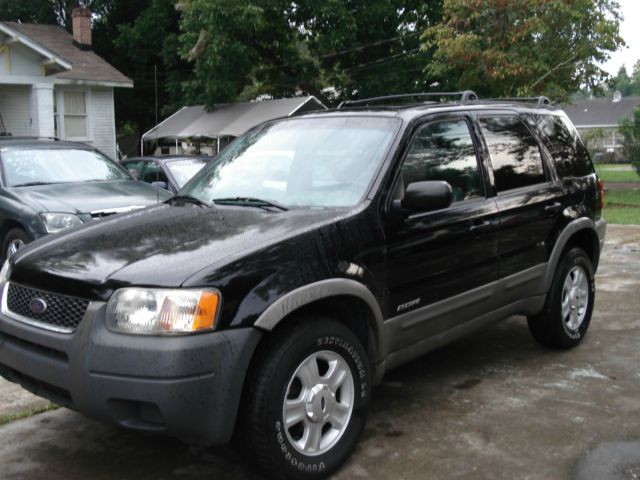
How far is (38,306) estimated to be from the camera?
3469 millimetres

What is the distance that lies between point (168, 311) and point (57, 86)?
2032 cm

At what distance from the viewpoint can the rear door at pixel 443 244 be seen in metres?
4.09

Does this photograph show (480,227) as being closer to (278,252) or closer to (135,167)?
(278,252)

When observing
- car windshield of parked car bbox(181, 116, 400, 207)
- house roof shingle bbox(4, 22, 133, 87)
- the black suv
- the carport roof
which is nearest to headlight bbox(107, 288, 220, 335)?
the black suv

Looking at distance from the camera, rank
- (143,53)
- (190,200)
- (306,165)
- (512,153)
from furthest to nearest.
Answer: (143,53) → (512,153) → (190,200) → (306,165)

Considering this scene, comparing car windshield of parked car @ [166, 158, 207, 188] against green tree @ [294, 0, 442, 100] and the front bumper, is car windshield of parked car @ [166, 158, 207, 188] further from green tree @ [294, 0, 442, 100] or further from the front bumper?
green tree @ [294, 0, 442, 100]

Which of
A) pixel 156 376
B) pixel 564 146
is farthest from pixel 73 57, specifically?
pixel 156 376

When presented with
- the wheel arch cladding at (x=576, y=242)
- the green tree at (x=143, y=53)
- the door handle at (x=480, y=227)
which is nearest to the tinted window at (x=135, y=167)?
the wheel arch cladding at (x=576, y=242)

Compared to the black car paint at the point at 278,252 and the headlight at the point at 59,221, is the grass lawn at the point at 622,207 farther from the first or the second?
the black car paint at the point at 278,252

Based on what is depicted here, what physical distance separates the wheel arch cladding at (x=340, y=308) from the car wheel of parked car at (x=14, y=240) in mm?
5202

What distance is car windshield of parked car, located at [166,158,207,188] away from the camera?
11.4m

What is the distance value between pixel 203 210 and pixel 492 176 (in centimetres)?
192

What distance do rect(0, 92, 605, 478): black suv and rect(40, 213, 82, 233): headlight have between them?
130 inches

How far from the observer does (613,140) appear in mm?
66312
